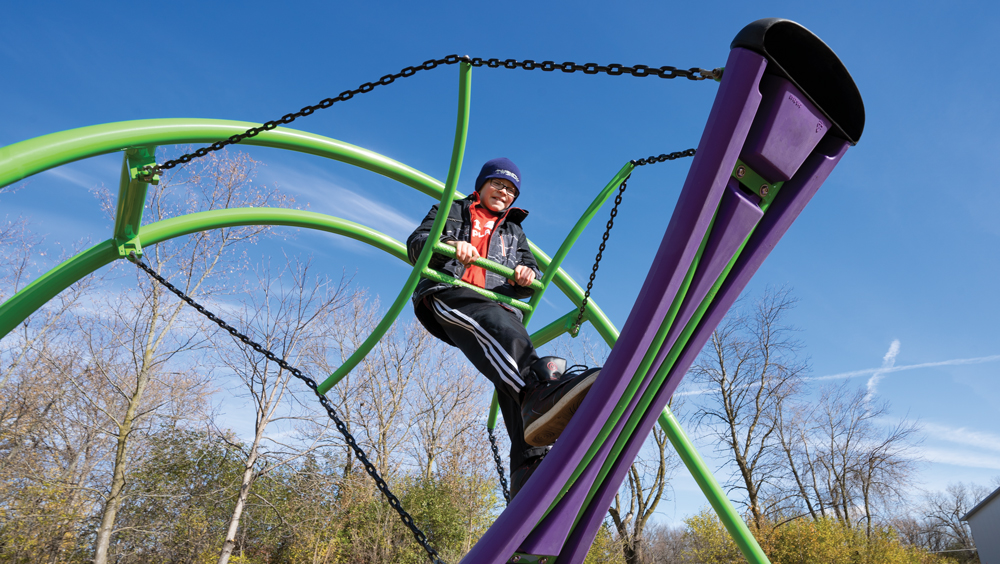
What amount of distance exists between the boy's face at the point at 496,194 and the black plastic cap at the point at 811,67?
4.64 ft

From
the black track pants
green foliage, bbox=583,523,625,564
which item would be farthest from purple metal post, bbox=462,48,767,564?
green foliage, bbox=583,523,625,564

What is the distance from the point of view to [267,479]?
12727 millimetres

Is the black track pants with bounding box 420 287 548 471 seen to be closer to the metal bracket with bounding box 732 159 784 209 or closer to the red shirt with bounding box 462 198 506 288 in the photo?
the red shirt with bounding box 462 198 506 288

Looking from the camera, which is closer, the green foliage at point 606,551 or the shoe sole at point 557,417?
the shoe sole at point 557,417

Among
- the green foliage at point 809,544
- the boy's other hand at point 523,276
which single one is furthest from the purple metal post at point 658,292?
the green foliage at point 809,544

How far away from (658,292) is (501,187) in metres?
1.47

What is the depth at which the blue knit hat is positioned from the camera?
2.46m

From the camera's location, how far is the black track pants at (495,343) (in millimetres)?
1668

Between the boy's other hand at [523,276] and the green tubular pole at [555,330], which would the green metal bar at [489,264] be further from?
the green tubular pole at [555,330]

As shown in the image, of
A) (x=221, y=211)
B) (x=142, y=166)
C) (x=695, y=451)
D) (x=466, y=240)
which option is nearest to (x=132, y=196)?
(x=142, y=166)

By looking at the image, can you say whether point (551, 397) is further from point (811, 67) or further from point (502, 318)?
point (811, 67)

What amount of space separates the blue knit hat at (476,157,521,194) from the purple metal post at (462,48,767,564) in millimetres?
1405

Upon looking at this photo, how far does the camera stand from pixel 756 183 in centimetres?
119

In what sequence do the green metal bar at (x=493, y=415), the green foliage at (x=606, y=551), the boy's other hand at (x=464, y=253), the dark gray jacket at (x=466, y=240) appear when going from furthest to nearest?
1. the green foliage at (x=606, y=551)
2. the green metal bar at (x=493, y=415)
3. the dark gray jacket at (x=466, y=240)
4. the boy's other hand at (x=464, y=253)
